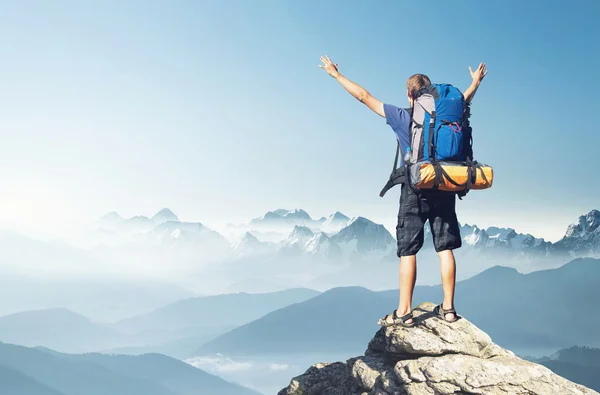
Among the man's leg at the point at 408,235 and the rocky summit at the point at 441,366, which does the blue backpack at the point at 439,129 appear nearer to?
the man's leg at the point at 408,235

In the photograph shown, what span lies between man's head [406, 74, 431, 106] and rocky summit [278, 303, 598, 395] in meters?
5.46

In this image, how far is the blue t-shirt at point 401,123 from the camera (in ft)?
39.3

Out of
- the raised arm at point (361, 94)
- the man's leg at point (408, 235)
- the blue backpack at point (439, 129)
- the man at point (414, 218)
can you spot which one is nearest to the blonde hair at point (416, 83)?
the man at point (414, 218)

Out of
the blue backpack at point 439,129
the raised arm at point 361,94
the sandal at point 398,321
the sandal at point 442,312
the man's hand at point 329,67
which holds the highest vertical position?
the man's hand at point 329,67

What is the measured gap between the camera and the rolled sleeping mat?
11102 millimetres

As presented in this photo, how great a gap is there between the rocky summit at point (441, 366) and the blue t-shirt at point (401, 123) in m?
4.23

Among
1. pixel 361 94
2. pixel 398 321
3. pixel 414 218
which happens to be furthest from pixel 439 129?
pixel 398 321

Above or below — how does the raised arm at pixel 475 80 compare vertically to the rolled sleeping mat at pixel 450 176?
above

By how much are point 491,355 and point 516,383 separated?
1.27 metres

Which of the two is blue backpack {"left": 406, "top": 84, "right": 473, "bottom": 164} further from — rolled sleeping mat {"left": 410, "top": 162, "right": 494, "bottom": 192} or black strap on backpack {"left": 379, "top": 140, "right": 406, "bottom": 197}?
black strap on backpack {"left": 379, "top": 140, "right": 406, "bottom": 197}

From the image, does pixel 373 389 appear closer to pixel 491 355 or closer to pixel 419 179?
pixel 491 355

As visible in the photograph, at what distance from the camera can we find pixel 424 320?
43.6 ft

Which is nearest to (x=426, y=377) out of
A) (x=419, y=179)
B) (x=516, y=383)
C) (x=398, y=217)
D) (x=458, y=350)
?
(x=458, y=350)

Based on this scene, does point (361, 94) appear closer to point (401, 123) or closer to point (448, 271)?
point (401, 123)
